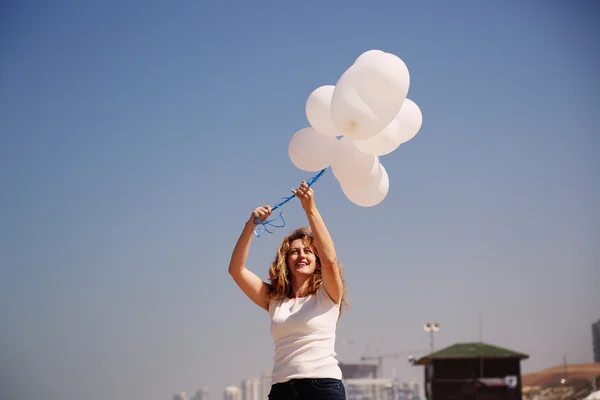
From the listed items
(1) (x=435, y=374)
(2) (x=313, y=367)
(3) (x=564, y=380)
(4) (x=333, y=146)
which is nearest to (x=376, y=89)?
(4) (x=333, y=146)

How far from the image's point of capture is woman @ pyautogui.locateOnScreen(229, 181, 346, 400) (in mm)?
3215

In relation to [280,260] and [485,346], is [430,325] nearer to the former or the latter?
[485,346]

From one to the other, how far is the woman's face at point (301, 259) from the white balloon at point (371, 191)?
0.82 metres

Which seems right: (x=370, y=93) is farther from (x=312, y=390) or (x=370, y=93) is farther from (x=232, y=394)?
(x=232, y=394)

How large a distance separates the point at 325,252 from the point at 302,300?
23cm

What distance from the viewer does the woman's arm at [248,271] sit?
354 centimetres

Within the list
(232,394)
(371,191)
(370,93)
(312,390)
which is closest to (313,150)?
(371,191)

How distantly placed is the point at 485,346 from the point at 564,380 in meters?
11.0

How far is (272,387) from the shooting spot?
3.32 meters

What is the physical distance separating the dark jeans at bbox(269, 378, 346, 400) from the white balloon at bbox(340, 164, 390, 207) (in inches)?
51.0

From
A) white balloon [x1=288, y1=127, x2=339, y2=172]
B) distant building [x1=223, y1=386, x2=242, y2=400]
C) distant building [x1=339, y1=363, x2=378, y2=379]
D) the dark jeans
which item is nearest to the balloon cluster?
white balloon [x1=288, y1=127, x2=339, y2=172]

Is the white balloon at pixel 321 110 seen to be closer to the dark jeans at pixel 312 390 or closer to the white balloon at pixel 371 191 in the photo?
the white balloon at pixel 371 191

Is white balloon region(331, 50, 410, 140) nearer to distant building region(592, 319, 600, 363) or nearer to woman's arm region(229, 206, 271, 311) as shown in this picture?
woman's arm region(229, 206, 271, 311)

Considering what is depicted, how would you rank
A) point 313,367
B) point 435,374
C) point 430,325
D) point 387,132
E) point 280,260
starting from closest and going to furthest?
1. point 313,367
2. point 280,260
3. point 387,132
4. point 435,374
5. point 430,325
